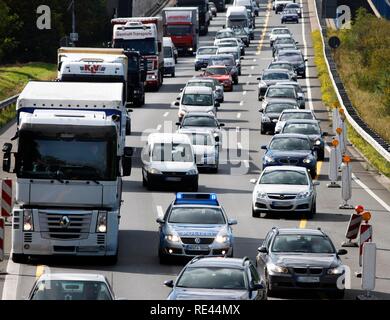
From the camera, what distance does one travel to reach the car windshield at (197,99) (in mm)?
62906

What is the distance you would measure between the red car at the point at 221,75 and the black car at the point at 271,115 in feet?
58.3

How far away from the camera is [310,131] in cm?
5241

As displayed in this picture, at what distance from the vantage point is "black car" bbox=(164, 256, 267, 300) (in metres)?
22.7

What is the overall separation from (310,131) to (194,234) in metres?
22.1

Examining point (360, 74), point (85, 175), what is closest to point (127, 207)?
point (85, 175)

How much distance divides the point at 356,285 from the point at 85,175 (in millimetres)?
5727

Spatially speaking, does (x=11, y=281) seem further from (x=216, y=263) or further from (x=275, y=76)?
(x=275, y=76)

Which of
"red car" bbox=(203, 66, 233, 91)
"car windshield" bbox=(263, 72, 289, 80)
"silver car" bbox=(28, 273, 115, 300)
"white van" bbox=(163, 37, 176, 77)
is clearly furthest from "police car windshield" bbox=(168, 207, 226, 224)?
"white van" bbox=(163, 37, 176, 77)

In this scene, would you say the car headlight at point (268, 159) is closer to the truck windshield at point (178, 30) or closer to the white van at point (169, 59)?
the white van at point (169, 59)

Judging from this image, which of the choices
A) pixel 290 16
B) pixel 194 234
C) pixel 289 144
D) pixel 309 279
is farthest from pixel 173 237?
pixel 290 16

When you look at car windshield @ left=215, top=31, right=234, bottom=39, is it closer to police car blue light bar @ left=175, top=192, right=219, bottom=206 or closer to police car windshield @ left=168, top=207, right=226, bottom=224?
police car blue light bar @ left=175, top=192, right=219, bottom=206

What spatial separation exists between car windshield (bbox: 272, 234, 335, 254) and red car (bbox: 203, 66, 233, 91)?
50.0 meters

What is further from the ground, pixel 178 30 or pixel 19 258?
pixel 19 258
